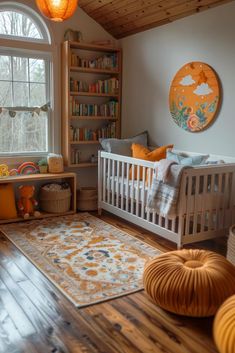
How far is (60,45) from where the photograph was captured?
4.45 m

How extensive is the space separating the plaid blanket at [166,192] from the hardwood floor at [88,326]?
0.86 meters

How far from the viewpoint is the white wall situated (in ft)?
11.2

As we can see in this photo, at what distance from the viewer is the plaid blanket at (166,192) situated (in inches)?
119

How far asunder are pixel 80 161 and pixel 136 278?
7.86ft

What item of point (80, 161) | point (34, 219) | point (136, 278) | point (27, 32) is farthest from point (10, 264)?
point (27, 32)

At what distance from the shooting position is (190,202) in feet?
10.1

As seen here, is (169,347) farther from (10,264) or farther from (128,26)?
(128,26)

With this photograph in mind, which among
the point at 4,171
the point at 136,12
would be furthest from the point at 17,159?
the point at 136,12

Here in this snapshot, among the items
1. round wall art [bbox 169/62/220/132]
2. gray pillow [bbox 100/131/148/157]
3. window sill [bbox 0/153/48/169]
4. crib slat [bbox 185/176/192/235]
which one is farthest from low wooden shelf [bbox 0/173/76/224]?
crib slat [bbox 185/176/192/235]

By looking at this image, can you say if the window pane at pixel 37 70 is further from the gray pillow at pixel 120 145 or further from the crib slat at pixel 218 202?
the crib slat at pixel 218 202

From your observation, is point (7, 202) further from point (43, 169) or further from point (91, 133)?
point (91, 133)

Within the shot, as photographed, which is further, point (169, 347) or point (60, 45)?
point (60, 45)

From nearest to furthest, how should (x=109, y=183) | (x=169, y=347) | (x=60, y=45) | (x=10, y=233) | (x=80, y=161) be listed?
1. (x=169, y=347)
2. (x=10, y=233)
3. (x=109, y=183)
4. (x=60, y=45)
5. (x=80, y=161)

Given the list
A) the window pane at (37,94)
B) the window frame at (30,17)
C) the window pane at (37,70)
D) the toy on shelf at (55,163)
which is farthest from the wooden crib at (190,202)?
the window frame at (30,17)
